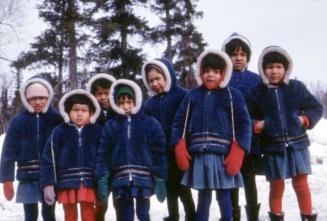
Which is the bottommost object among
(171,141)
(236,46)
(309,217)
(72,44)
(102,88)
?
(309,217)

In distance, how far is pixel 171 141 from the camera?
14.3 feet

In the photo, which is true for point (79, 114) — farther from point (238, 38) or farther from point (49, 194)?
point (238, 38)

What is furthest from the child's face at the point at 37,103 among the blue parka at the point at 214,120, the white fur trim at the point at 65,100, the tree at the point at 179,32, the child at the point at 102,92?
the tree at the point at 179,32

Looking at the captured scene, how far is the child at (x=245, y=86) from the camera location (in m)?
4.74

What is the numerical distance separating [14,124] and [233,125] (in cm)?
231

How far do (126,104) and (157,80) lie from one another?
0.45m

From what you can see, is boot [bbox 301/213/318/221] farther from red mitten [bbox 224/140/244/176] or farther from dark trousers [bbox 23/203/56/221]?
dark trousers [bbox 23/203/56/221]

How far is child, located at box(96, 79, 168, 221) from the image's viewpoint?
13.9ft

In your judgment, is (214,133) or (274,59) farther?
(274,59)

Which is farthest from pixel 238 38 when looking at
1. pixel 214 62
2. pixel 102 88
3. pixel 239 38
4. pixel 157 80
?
pixel 102 88

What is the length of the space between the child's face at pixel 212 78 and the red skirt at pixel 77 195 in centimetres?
154

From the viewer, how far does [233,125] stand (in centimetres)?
416

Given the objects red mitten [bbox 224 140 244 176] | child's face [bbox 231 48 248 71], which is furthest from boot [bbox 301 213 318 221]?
child's face [bbox 231 48 248 71]

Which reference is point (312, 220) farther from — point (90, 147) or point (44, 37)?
point (44, 37)
